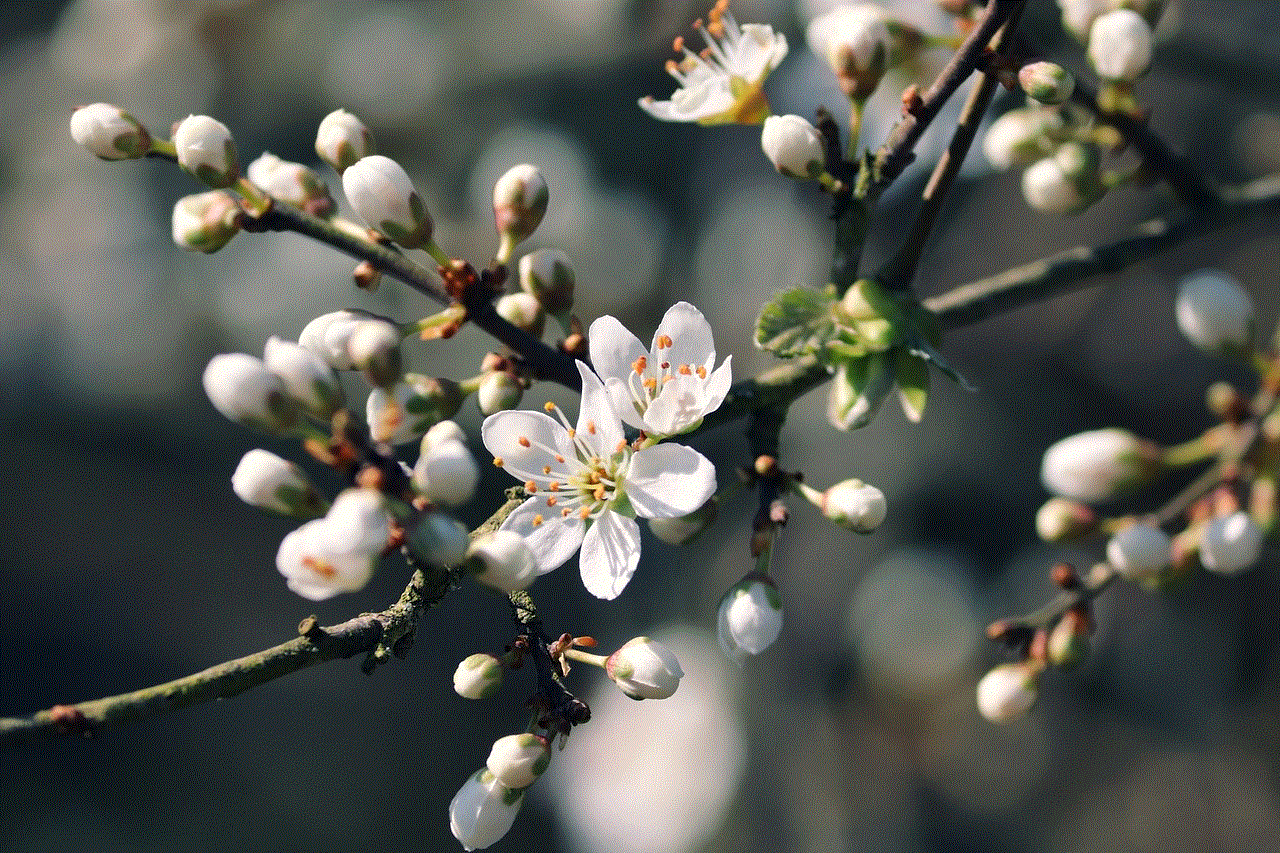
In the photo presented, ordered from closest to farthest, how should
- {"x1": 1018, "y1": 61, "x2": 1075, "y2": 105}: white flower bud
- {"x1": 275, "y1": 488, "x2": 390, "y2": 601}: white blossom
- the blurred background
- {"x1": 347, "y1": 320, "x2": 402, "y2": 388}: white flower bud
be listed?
1. {"x1": 275, "y1": 488, "x2": 390, "y2": 601}: white blossom
2. {"x1": 347, "y1": 320, "x2": 402, "y2": 388}: white flower bud
3. {"x1": 1018, "y1": 61, "x2": 1075, "y2": 105}: white flower bud
4. the blurred background

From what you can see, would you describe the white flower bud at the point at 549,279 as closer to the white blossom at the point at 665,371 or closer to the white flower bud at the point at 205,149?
the white blossom at the point at 665,371

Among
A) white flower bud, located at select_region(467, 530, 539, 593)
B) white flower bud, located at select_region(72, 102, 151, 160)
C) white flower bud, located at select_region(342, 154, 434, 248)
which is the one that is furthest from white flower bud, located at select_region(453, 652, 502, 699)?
white flower bud, located at select_region(72, 102, 151, 160)

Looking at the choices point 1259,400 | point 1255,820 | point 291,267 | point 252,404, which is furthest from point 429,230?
point 1255,820

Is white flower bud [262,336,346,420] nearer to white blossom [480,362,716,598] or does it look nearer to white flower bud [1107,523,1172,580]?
white blossom [480,362,716,598]

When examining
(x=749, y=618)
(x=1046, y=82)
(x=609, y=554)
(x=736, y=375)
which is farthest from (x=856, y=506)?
(x=736, y=375)

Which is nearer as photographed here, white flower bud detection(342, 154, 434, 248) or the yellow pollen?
the yellow pollen

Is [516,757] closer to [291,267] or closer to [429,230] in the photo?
[429,230]

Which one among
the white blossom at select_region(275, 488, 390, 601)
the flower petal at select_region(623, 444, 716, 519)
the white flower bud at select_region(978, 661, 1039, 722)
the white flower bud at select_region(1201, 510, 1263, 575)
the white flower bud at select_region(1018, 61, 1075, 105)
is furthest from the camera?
the white flower bud at select_region(978, 661, 1039, 722)
